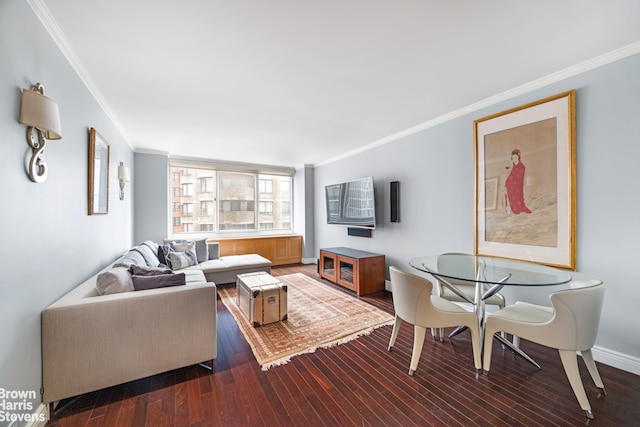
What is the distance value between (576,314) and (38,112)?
11.7ft

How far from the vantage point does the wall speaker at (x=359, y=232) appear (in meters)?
4.62

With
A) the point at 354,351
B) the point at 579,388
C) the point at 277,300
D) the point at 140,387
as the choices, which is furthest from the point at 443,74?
the point at 140,387

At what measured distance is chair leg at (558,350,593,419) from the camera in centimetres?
160

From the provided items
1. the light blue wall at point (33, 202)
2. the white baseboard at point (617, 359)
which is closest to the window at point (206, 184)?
the light blue wall at point (33, 202)

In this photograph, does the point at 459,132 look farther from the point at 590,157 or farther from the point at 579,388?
the point at 579,388

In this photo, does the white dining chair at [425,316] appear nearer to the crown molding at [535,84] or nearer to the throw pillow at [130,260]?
the crown molding at [535,84]

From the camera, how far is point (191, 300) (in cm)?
203

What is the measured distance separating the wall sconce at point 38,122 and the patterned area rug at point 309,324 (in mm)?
2114

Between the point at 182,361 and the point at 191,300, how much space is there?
1.60 feet

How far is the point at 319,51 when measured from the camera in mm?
1967

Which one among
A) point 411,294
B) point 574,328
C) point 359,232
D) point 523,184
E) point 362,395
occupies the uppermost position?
point 523,184

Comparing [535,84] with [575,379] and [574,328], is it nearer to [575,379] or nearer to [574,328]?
[574,328]

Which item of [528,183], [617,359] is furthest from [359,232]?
[617,359]

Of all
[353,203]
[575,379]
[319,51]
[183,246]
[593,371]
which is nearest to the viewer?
[575,379]
